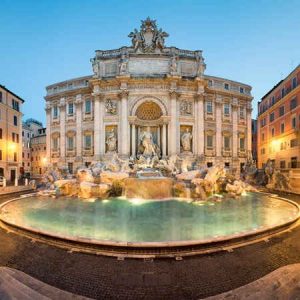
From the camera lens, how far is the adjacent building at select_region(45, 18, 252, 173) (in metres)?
23.9

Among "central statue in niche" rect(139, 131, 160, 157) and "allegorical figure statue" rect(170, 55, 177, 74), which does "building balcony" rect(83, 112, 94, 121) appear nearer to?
"central statue in niche" rect(139, 131, 160, 157)

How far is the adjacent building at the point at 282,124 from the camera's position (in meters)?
23.5

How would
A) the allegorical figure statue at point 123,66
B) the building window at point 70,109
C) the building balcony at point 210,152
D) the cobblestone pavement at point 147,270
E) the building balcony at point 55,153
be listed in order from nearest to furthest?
the cobblestone pavement at point 147,270 → the allegorical figure statue at point 123,66 → the building balcony at point 210,152 → the building window at point 70,109 → the building balcony at point 55,153

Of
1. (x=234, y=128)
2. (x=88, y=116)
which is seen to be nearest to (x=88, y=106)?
(x=88, y=116)

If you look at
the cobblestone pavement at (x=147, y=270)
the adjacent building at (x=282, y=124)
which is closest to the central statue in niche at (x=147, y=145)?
the adjacent building at (x=282, y=124)

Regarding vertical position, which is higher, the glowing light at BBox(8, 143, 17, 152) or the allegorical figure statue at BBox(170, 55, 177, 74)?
the allegorical figure statue at BBox(170, 55, 177, 74)

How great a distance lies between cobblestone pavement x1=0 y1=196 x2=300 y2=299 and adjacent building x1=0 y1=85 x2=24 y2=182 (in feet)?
86.8

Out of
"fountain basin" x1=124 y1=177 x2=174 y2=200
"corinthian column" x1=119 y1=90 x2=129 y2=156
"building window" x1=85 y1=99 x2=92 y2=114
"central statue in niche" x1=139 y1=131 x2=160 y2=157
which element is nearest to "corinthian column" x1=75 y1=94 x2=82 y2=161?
"building window" x1=85 y1=99 x2=92 y2=114

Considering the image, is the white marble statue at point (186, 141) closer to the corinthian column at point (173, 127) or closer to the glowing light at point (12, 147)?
the corinthian column at point (173, 127)

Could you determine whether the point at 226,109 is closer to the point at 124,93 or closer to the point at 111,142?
the point at 124,93

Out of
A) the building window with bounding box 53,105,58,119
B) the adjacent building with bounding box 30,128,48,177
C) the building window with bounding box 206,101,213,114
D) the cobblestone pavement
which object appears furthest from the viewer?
the adjacent building with bounding box 30,128,48,177

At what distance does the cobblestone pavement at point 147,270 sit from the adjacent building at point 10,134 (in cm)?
2645

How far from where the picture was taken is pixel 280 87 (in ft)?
89.6

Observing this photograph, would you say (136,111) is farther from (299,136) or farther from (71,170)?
(299,136)
